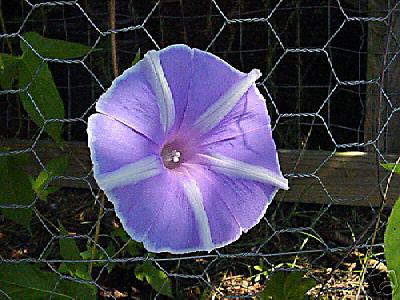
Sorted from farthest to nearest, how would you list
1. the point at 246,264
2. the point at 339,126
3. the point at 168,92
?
the point at 339,126 < the point at 246,264 < the point at 168,92

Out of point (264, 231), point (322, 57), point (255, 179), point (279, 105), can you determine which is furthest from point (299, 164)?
point (255, 179)

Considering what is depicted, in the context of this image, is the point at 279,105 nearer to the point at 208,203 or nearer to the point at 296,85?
the point at 296,85

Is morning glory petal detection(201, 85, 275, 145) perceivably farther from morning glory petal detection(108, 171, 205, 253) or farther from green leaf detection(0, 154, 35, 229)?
green leaf detection(0, 154, 35, 229)

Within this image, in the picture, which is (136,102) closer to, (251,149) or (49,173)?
(251,149)

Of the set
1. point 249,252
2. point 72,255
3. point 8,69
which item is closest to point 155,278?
point 72,255

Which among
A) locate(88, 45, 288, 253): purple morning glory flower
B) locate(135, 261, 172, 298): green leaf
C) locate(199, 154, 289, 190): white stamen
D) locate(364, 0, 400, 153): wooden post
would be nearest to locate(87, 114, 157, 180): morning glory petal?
locate(88, 45, 288, 253): purple morning glory flower

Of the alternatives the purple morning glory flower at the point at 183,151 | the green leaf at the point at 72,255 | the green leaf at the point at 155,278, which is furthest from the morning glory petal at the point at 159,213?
the green leaf at the point at 155,278

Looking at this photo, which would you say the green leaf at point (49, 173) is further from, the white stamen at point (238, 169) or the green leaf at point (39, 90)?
the white stamen at point (238, 169)
